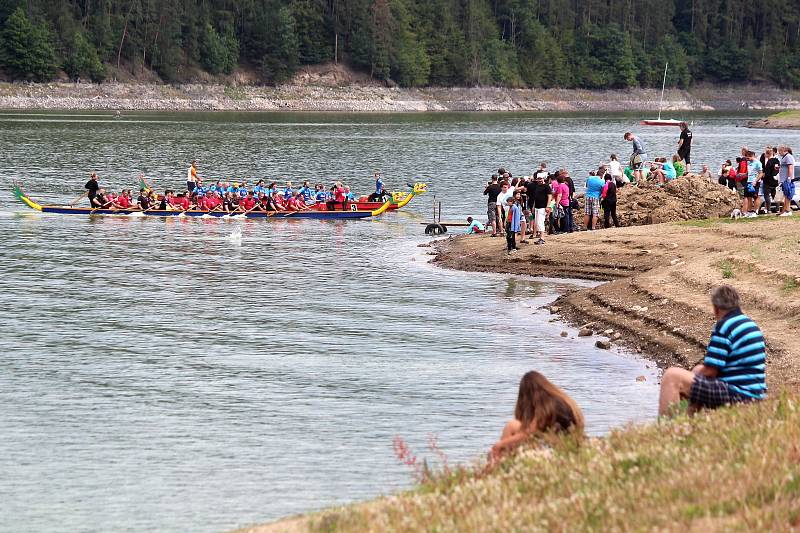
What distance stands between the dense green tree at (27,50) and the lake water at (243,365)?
10398cm

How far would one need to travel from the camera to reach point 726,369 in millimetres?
12914

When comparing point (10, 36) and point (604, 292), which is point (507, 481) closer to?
point (604, 292)

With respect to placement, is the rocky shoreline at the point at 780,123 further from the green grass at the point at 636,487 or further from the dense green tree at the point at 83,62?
the green grass at the point at 636,487

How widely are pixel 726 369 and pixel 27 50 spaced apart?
14756cm

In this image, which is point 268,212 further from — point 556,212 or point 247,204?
point 556,212

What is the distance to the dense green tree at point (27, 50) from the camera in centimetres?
14838

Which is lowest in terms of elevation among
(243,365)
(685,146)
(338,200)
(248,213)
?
(243,365)

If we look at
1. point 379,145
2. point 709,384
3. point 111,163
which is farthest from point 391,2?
point 709,384

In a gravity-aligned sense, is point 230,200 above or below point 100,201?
above

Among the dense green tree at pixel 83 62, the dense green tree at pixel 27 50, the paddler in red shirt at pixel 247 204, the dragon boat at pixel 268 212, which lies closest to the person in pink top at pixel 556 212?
the dragon boat at pixel 268 212

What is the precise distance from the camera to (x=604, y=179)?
38188 millimetres

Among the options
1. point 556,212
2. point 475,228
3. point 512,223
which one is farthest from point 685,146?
point 512,223

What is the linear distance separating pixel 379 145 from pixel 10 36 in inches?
2517

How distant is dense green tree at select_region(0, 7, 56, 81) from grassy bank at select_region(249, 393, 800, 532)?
146283mm
